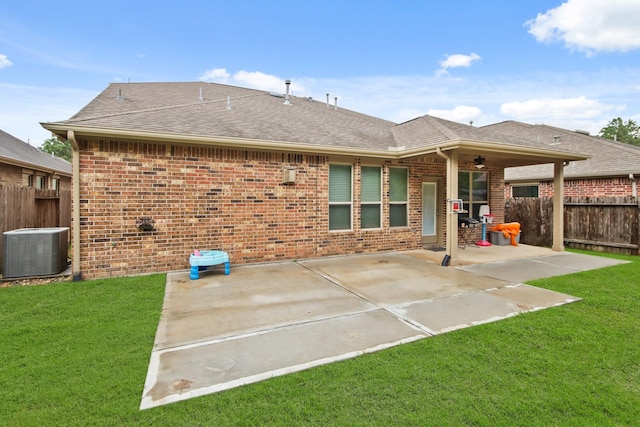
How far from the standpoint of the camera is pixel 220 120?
7312 millimetres

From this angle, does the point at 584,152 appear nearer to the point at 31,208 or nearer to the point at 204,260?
the point at 204,260

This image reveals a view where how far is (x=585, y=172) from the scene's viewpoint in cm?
1087

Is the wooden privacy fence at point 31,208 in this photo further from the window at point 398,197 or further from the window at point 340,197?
the window at point 398,197

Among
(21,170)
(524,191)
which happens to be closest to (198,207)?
(21,170)

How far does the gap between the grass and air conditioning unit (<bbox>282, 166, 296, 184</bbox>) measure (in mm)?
3959

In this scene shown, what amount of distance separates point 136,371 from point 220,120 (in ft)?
19.3

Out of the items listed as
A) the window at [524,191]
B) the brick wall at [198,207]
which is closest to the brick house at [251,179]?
the brick wall at [198,207]

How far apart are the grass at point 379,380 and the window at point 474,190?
6.13 metres

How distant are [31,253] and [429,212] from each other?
9239 millimetres

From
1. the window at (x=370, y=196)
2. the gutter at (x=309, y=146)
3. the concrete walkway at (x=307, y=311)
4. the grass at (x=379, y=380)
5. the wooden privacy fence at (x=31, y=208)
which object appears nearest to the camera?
the grass at (x=379, y=380)

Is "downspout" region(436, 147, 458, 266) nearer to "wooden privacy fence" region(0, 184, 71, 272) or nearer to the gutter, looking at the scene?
the gutter

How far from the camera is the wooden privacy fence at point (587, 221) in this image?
855 centimetres

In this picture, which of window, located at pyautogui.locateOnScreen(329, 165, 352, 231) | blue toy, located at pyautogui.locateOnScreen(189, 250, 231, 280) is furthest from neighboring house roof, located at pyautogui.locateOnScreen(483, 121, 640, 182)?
blue toy, located at pyautogui.locateOnScreen(189, 250, 231, 280)

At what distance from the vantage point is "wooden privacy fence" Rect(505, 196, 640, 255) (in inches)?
337
